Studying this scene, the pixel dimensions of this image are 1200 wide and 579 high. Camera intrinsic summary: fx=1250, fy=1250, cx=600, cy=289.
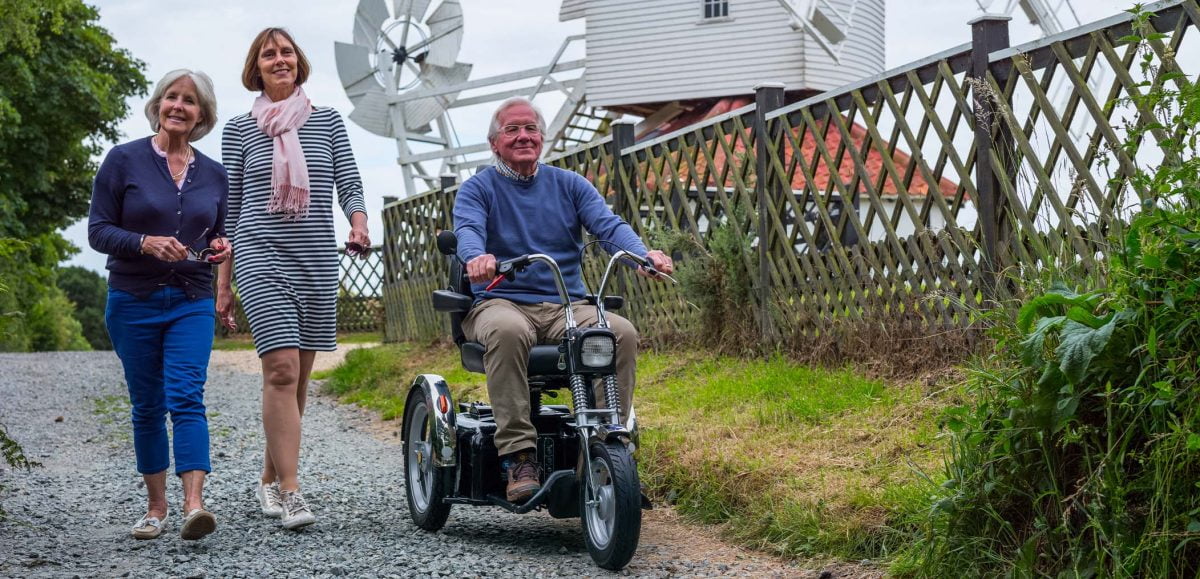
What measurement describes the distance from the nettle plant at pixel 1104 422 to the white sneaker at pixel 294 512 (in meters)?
2.42

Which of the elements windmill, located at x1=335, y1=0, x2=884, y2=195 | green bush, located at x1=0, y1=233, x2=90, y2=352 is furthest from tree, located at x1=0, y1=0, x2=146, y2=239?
windmill, located at x1=335, y1=0, x2=884, y2=195

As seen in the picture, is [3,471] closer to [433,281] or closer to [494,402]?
[494,402]

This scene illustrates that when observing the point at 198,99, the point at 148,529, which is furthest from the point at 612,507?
the point at 198,99

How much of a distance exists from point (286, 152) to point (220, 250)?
1.50 ft

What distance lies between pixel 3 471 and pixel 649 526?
3903 mm

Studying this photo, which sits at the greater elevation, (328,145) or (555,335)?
(328,145)

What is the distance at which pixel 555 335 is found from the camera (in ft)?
14.8

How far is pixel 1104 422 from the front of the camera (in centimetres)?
309

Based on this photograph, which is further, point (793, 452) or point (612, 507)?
point (793, 452)

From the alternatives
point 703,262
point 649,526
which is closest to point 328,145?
point 649,526

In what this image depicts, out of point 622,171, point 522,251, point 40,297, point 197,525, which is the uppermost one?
point 40,297

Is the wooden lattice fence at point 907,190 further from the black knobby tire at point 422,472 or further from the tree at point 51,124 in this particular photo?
the tree at point 51,124

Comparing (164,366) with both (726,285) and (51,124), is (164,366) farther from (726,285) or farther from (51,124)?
(51,124)

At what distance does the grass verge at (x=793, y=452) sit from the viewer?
4.11 metres
